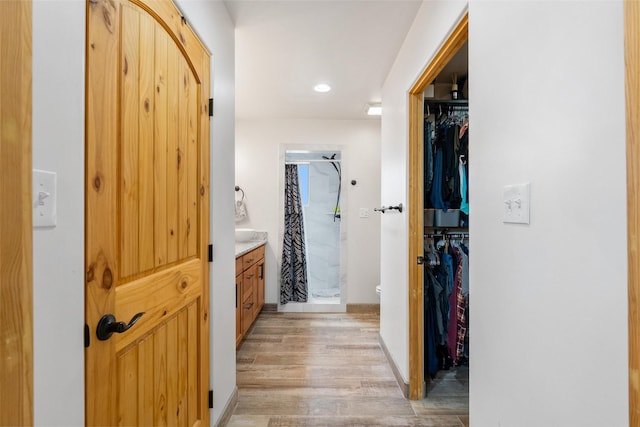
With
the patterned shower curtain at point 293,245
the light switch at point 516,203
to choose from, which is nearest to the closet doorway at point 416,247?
the light switch at point 516,203

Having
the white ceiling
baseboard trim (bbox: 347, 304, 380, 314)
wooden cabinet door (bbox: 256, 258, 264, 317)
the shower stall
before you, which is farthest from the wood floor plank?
the shower stall

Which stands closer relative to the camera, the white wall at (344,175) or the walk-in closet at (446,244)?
the walk-in closet at (446,244)

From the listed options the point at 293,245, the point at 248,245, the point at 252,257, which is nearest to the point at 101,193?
the point at 252,257

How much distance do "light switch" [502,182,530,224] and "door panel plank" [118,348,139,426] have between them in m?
1.26

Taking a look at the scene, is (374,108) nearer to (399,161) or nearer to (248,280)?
(399,161)

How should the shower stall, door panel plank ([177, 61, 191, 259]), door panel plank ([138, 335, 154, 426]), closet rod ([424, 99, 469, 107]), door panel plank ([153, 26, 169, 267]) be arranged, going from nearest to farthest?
door panel plank ([138, 335, 154, 426]), door panel plank ([153, 26, 169, 267]), door panel plank ([177, 61, 191, 259]), closet rod ([424, 99, 469, 107]), the shower stall

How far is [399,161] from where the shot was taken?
7.47ft

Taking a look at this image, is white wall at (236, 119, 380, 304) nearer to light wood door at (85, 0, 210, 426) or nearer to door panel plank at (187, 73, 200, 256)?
light wood door at (85, 0, 210, 426)

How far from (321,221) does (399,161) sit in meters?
2.41

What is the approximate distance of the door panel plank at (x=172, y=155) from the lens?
48.6 inches

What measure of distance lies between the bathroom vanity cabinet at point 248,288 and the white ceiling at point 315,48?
1.61 m

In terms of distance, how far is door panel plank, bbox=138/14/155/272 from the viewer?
3.43ft

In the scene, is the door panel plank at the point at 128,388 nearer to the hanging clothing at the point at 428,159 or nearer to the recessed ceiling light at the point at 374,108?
the hanging clothing at the point at 428,159

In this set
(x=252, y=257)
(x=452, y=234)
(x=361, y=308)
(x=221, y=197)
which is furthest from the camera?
(x=361, y=308)
